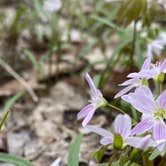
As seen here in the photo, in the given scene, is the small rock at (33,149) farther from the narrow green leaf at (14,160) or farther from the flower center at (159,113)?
the flower center at (159,113)

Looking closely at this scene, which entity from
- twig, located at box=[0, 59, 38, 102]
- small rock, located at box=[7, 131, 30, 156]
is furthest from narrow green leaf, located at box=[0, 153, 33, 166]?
twig, located at box=[0, 59, 38, 102]

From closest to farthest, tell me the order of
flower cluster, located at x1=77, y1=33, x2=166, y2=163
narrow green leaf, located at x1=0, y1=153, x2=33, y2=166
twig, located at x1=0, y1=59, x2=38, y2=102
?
flower cluster, located at x1=77, y1=33, x2=166, y2=163
narrow green leaf, located at x1=0, y1=153, x2=33, y2=166
twig, located at x1=0, y1=59, x2=38, y2=102

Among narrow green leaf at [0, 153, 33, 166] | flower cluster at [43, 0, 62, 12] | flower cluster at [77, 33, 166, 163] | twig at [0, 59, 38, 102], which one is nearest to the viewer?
flower cluster at [77, 33, 166, 163]

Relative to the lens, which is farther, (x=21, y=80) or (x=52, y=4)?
(x=52, y=4)

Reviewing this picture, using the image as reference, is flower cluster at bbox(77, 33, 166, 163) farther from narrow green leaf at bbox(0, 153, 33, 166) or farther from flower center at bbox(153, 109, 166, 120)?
narrow green leaf at bbox(0, 153, 33, 166)

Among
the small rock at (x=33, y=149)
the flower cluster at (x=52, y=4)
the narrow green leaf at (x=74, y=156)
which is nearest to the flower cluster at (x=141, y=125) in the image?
the narrow green leaf at (x=74, y=156)

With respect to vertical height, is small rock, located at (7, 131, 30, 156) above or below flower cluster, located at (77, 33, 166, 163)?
below

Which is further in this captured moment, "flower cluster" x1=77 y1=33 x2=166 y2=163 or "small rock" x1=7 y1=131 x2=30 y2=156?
"small rock" x1=7 y1=131 x2=30 y2=156

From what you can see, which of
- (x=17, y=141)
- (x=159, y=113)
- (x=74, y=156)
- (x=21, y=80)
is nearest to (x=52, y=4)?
(x=21, y=80)

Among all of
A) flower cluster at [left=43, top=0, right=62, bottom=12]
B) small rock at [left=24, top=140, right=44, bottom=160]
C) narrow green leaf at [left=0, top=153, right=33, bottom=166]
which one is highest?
flower cluster at [left=43, top=0, right=62, bottom=12]

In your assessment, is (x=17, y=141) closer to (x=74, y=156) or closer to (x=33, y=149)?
(x=33, y=149)

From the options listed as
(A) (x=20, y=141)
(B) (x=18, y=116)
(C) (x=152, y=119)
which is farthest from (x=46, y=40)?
(C) (x=152, y=119)
